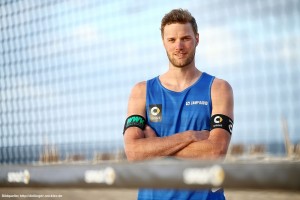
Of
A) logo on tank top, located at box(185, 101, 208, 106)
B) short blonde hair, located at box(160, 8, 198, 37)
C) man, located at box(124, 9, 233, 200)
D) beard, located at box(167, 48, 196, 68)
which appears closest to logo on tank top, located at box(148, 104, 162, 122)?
man, located at box(124, 9, 233, 200)

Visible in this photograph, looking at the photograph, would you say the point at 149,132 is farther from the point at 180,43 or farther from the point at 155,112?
the point at 180,43

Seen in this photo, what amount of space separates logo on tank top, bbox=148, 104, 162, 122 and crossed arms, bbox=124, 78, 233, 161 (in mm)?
98

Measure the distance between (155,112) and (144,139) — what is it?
0.22 metres

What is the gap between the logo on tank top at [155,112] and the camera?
12.9 ft

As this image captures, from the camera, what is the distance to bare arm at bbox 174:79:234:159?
12.7 feet

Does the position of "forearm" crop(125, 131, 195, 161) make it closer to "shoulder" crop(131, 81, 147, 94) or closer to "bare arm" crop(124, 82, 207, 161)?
"bare arm" crop(124, 82, 207, 161)

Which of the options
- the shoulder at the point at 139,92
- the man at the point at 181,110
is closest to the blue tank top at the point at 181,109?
the man at the point at 181,110

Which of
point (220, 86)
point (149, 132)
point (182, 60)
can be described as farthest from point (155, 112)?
point (220, 86)

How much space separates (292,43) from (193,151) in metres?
2.80

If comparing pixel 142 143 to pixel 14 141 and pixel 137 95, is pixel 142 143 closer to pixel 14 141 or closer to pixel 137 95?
pixel 137 95

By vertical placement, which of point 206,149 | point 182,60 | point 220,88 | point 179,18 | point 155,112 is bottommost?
point 206,149

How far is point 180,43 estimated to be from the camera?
152 inches

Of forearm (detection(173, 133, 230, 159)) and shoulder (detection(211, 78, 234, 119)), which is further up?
shoulder (detection(211, 78, 234, 119))

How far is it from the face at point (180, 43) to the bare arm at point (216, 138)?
0.31m
